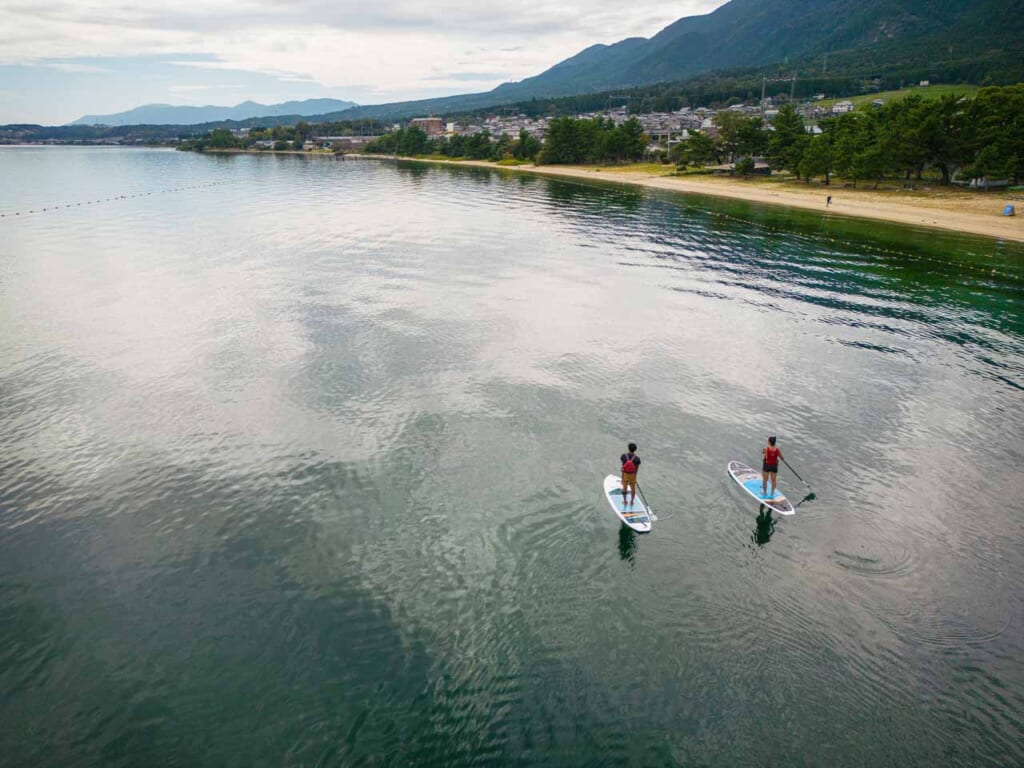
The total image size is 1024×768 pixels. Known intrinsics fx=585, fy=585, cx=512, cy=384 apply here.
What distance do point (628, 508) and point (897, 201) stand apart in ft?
384

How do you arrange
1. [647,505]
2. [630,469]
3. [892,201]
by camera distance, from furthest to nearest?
[892,201], [647,505], [630,469]

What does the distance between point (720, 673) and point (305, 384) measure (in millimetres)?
30662

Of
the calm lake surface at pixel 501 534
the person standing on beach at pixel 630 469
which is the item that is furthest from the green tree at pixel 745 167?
the person standing on beach at pixel 630 469

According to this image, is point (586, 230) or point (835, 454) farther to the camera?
point (586, 230)

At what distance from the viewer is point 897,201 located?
367ft

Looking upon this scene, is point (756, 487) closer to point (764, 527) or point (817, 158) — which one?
point (764, 527)

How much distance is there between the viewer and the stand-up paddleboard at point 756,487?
2645 cm

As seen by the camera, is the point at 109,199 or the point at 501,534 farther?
the point at 109,199

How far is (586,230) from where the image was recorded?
329 feet

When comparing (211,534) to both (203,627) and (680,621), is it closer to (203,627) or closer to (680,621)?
(203,627)

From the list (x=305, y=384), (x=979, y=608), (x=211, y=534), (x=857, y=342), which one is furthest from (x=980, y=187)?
(x=211, y=534)

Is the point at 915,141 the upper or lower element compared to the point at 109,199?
upper

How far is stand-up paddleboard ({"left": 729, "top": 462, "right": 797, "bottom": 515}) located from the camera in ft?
86.8

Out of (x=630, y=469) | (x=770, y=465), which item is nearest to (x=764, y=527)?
(x=770, y=465)
